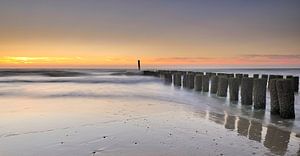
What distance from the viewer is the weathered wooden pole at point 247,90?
10.9 m

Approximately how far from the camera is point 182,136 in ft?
19.8

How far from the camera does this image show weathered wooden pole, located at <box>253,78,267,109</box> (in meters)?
10.1

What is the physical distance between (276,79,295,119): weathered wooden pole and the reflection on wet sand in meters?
0.93

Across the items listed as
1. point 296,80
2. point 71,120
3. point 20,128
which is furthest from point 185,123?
point 296,80

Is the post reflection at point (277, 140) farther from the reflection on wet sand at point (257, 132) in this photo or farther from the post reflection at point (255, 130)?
the post reflection at point (255, 130)

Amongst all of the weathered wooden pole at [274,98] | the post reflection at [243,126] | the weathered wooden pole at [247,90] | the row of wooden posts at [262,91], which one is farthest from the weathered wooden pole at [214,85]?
the post reflection at [243,126]

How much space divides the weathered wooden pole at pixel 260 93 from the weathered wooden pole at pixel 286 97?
174cm

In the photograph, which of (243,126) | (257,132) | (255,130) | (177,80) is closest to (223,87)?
(243,126)

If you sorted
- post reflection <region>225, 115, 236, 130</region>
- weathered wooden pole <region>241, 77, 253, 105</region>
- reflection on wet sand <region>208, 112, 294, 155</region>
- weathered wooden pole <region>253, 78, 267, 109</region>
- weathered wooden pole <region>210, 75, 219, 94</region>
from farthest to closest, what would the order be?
1. weathered wooden pole <region>210, 75, 219, 94</region>
2. weathered wooden pole <region>241, 77, 253, 105</region>
3. weathered wooden pole <region>253, 78, 267, 109</region>
4. post reflection <region>225, 115, 236, 130</region>
5. reflection on wet sand <region>208, 112, 294, 155</region>

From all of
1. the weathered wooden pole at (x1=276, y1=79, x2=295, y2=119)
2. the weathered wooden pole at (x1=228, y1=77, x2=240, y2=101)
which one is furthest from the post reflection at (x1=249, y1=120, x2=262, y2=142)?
the weathered wooden pole at (x1=228, y1=77, x2=240, y2=101)

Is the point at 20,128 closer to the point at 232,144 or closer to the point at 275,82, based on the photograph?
the point at 232,144

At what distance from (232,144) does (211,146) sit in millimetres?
366

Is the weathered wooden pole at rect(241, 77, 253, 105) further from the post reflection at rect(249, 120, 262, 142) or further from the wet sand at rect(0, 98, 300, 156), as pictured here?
the post reflection at rect(249, 120, 262, 142)

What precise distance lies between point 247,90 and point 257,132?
472 centimetres
